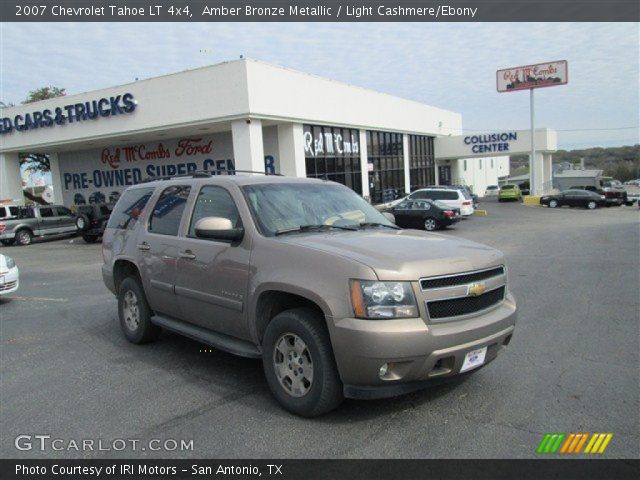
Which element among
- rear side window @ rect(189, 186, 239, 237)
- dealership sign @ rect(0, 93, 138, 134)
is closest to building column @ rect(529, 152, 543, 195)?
dealership sign @ rect(0, 93, 138, 134)

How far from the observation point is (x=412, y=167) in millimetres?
41281

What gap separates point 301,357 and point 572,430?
2.02 meters

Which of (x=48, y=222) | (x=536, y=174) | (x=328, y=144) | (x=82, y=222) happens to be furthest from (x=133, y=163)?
(x=536, y=174)

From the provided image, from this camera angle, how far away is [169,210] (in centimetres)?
564

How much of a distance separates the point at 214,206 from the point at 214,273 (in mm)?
728

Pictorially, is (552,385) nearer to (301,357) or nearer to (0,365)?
(301,357)

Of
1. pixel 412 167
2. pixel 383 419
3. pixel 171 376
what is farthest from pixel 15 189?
pixel 383 419

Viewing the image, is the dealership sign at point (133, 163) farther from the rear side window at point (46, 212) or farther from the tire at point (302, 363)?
the tire at point (302, 363)

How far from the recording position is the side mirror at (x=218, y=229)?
169 inches

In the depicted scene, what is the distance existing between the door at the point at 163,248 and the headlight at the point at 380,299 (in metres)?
2.38

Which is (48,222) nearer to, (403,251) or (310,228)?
(310,228)

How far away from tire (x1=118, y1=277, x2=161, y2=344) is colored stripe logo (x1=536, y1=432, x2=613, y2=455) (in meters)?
4.25
